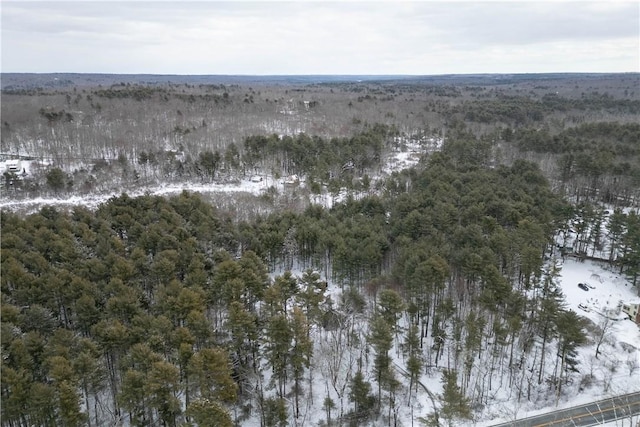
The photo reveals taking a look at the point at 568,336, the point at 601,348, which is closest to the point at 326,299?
the point at 568,336

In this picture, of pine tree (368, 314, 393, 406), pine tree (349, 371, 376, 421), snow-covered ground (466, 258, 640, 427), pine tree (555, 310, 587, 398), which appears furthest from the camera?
snow-covered ground (466, 258, 640, 427)

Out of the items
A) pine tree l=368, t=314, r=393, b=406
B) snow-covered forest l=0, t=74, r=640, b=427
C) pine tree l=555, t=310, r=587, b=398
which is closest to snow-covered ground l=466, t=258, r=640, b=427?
snow-covered forest l=0, t=74, r=640, b=427

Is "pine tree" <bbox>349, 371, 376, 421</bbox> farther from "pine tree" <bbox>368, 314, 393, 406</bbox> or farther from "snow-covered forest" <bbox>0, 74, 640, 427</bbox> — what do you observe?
"pine tree" <bbox>368, 314, 393, 406</bbox>

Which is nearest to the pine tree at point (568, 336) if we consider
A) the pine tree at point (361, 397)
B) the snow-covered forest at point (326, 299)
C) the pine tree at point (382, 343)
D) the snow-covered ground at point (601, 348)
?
the snow-covered forest at point (326, 299)

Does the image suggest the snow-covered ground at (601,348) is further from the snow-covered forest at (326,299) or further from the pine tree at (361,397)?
the pine tree at (361,397)

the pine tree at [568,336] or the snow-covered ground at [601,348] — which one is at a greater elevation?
the pine tree at [568,336]

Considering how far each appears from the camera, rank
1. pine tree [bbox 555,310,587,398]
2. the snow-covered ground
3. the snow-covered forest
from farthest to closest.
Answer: the snow-covered ground → pine tree [bbox 555,310,587,398] → the snow-covered forest

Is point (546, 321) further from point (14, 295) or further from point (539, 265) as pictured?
point (14, 295)

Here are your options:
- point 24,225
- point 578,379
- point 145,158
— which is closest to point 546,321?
point 578,379

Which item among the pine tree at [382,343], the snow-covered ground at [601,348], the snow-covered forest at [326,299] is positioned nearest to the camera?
the snow-covered forest at [326,299]
